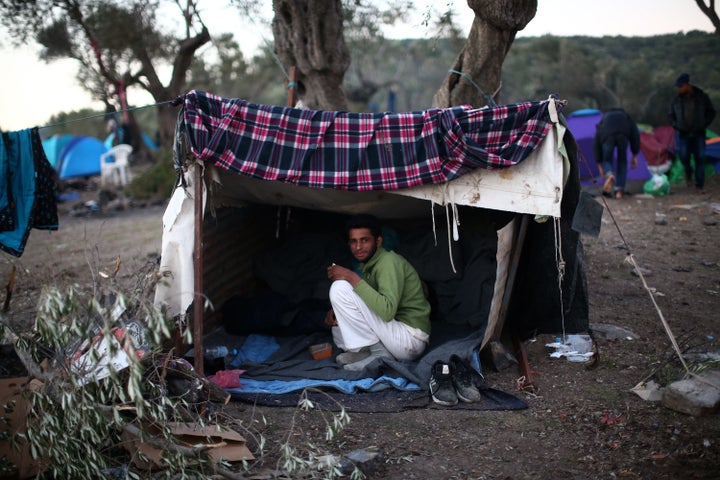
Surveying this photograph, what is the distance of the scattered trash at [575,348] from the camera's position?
15.0 feet

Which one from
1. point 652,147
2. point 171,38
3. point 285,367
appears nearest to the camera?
point 285,367

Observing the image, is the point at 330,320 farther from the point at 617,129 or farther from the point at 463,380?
the point at 617,129

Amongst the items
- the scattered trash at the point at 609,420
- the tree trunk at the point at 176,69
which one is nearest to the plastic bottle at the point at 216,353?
the scattered trash at the point at 609,420

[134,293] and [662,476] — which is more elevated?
[134,293]

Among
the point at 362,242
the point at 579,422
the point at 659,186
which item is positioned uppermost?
the point at 362,242

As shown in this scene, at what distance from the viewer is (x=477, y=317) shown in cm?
485

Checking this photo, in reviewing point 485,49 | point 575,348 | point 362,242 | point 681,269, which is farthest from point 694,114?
point 362,242

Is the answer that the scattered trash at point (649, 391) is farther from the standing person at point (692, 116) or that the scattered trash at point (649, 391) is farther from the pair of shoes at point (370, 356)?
the standing person at point (692, 116)

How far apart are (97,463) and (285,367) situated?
1771mm

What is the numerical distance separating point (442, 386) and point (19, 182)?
3435 millimetres

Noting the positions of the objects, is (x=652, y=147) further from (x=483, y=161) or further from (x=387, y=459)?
(x=387, y=459)

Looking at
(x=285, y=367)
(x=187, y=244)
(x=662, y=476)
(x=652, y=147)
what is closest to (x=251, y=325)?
(x=285, y=367)

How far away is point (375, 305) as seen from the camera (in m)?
4.18

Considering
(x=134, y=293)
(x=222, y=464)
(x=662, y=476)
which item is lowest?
(x=662, y=476)
